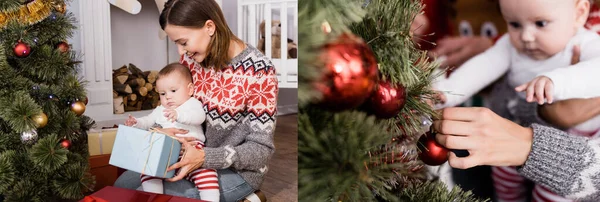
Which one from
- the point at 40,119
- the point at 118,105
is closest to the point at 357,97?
A: the point at 40,119

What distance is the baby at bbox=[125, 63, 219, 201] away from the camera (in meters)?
1.17

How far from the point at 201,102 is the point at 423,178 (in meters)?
0.77

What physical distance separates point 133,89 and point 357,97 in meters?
1.94

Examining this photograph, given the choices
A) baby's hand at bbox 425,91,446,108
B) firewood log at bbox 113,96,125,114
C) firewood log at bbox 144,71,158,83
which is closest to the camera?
baby's hand at bbox 425,91,446,108

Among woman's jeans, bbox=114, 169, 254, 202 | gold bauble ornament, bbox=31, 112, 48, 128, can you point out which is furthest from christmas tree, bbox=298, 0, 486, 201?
gold bauble ornament, bbox=31, 112, 48, 128

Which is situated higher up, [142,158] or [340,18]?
[340,18]

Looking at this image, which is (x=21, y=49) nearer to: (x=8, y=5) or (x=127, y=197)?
(x=8, y=5)

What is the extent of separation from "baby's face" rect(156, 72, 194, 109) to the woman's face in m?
0.08

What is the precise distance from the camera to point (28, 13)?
1369 mm

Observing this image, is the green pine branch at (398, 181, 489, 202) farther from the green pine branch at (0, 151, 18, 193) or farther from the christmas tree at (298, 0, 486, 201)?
the green pine branch at (0, 151, 18, 193)

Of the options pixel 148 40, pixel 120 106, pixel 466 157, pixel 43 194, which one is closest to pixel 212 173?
pixel 43 194

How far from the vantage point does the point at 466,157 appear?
53 cm

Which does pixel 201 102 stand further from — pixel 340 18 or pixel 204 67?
pixel 340 18

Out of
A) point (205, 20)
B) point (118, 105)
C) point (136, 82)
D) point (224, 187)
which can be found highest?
point (205, 20)
